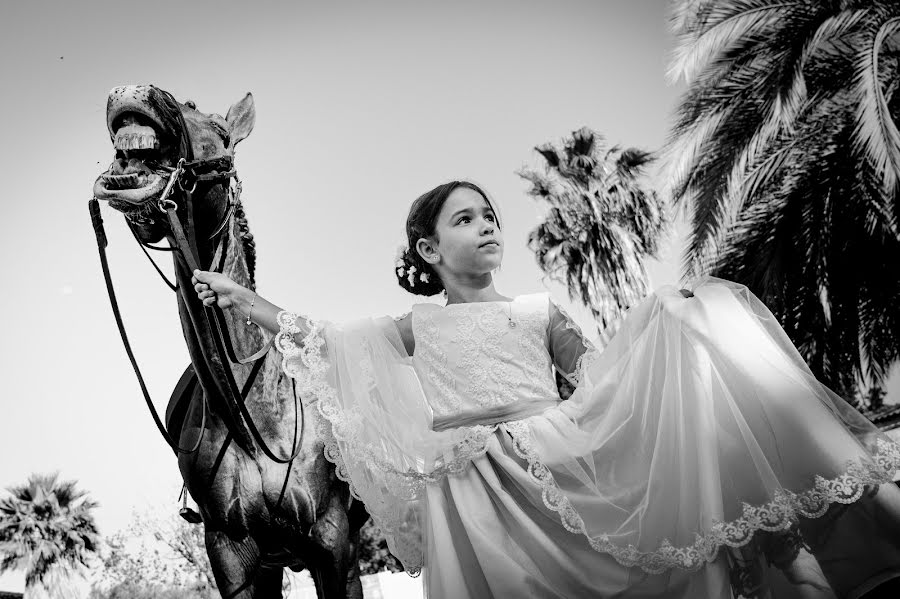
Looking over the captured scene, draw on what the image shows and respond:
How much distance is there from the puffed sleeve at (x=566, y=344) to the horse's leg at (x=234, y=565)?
1476 mm

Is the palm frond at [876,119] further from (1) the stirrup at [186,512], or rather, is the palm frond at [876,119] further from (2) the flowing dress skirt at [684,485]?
(1) the stirrup at [186,512]

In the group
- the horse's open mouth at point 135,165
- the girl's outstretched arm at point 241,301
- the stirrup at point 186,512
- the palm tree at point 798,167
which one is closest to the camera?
the girl's outstretched arm at point 241,301

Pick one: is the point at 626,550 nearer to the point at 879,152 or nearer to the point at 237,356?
the point at 237,356

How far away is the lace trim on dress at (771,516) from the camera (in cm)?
191

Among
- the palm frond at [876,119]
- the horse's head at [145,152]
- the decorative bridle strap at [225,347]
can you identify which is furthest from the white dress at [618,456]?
the palm frond at [876,119]

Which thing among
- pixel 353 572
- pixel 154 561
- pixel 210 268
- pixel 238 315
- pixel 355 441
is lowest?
pixel 154 561

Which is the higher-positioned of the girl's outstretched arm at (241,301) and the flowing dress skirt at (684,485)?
the girl's outstretched arm at (241,301)

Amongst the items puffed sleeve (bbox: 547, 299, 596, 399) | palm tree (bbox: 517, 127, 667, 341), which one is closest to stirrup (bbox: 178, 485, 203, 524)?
puffed sleeve (bbox: 547, 299, 596, 399)

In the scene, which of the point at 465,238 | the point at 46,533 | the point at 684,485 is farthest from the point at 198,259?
the point at 46,533

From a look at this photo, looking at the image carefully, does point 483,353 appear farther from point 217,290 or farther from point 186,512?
point 186,512

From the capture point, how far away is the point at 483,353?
9.18 feet

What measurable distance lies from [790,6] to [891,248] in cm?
333

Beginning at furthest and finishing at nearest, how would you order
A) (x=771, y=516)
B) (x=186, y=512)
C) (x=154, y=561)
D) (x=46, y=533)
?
(x=46, y=533) → (x=154, y=561) → (x=186, y=512) → (x=771, y=516)

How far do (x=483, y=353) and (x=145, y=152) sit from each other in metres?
1.55
